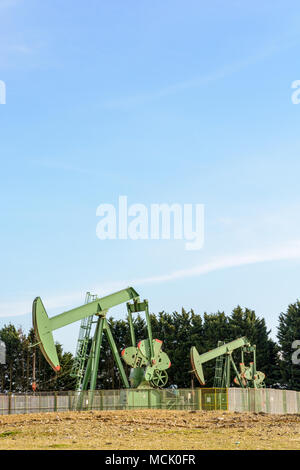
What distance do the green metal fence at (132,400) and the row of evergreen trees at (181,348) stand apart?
82.9 ft

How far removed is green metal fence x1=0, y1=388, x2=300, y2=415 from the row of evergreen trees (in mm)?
25267

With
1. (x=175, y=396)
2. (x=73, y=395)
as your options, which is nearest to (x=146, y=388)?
(x=175, y=396)

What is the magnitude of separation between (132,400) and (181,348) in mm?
31465

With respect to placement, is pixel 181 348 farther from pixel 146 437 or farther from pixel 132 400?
pixel 146 437

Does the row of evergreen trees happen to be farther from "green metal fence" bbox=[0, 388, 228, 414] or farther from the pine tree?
"green metal fence" bbox=[0, 388, 228, 414]

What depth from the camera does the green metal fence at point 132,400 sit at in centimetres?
3722

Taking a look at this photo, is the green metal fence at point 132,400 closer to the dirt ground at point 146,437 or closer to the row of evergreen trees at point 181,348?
the dirt ground at point 146,437

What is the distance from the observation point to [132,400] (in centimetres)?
3747

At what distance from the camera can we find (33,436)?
19.5 metres

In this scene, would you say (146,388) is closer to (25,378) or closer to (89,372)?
(89,372)

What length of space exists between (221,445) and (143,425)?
25.1 ft

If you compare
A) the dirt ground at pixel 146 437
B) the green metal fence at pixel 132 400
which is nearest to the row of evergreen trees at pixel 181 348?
the green metal fence at pixel 132 400

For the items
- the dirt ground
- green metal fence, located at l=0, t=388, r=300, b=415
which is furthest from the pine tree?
the dirt ground

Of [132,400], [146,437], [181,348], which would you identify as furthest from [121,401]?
[181,348]
